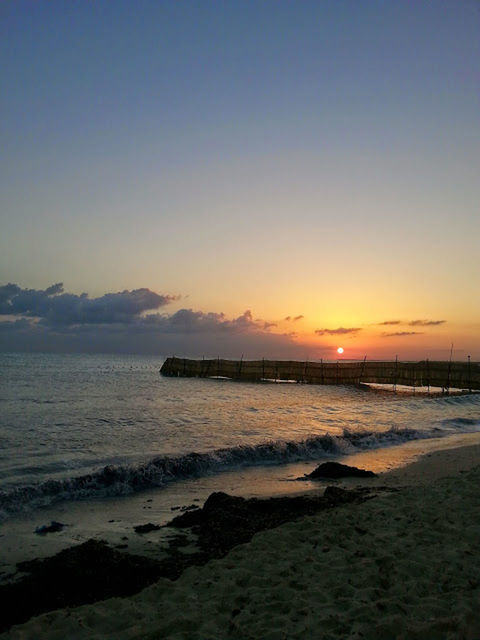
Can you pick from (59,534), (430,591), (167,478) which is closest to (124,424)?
(167,478)

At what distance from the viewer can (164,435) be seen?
14859 mm

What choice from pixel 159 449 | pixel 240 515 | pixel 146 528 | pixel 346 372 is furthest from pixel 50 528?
pixel 346 372

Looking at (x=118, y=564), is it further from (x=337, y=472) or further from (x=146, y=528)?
(x=337, y=472)

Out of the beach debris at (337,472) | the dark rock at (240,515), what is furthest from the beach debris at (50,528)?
→ the beach debris at (337,472)

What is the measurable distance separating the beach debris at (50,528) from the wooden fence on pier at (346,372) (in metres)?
33.1

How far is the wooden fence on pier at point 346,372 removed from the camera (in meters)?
34.8

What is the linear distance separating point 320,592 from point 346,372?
39.4 m

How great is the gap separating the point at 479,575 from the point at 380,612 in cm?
115

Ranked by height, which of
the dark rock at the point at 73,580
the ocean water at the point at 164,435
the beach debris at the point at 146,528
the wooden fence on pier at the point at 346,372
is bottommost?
the ocean water at the point at 164,435

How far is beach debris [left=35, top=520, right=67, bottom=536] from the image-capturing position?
644 cm

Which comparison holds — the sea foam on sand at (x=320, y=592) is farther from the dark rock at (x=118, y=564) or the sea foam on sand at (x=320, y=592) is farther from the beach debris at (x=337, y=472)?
the beach debris at (x=337, y=472)

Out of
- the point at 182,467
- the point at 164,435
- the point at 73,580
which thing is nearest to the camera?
the point at 73,580

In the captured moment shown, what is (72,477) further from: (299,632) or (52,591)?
(299,632)

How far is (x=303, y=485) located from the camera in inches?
359
